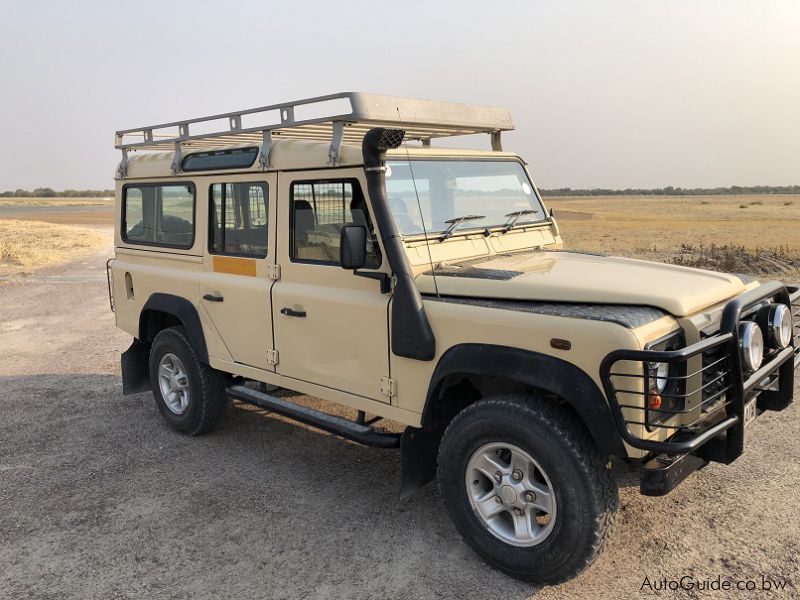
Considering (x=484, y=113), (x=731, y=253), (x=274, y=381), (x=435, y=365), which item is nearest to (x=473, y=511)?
(x=435, y=365)

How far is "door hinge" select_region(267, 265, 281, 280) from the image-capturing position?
472 centimetres

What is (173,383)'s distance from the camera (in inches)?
235

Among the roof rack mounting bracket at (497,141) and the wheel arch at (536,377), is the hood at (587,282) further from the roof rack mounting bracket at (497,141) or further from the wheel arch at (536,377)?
the roof rack mounting bracket at (497,141)

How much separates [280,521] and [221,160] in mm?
2705

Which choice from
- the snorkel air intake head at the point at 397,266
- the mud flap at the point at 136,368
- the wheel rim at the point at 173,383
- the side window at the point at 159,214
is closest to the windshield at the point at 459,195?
the snorkel air intake head at the point at 397,266

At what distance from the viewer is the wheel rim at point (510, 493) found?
345 cm

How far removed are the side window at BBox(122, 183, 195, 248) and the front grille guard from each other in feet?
12.3

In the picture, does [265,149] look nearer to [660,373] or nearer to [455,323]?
[455,323]

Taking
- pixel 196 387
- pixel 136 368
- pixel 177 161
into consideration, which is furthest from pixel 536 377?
pixel 136 368

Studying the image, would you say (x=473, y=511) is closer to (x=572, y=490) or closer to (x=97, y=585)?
(x=572, y=490)

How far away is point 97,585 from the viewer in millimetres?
3635

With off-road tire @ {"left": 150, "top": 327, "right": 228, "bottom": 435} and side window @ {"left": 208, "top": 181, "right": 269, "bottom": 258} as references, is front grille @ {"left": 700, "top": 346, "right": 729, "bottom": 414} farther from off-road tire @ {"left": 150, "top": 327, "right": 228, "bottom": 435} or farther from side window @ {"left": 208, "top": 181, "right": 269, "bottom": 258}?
off-road tire @ {"left": 150, "top": 327, "right": 228, "bottom": 435}

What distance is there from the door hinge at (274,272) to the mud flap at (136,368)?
7.45 ft

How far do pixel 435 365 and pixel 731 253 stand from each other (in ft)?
53.2
